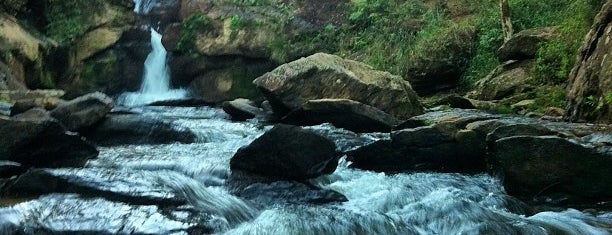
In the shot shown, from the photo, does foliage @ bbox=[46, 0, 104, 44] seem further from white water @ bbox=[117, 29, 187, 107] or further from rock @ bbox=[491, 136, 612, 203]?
rock @ bbox=[491, 136, 612, 203]

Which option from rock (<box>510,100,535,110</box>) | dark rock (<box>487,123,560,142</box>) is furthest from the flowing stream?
rock (<box>510,100,535,110</box>)

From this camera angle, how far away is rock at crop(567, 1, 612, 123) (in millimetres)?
7176

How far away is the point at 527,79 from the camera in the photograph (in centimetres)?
1156

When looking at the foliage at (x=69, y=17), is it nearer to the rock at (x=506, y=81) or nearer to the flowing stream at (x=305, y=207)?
the flowing stream at (x=305, y=207)

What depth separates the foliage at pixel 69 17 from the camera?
16.8 m

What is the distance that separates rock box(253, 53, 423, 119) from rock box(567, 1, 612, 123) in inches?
126

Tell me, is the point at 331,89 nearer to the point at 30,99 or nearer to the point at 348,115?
the point at 348,115

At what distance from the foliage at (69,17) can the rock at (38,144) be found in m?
10.8

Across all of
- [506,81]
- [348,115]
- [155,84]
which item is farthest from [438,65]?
[155,84]

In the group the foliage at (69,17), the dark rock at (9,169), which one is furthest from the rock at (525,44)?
the foliage at (69,17)

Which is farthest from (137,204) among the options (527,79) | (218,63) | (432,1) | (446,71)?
(432,1)

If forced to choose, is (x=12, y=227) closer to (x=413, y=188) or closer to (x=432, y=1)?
(x=413, y=188)

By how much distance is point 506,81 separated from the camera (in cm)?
1207

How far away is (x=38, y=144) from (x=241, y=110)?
19.1 feet
